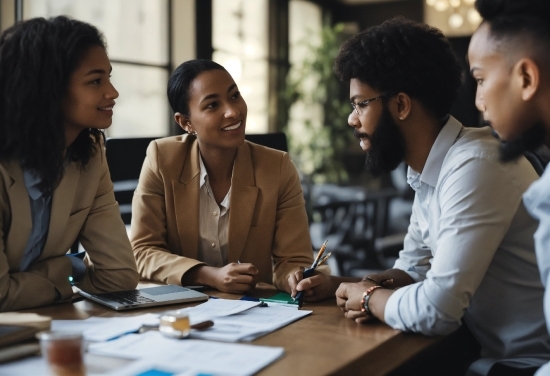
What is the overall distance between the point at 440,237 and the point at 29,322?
89 centimetres

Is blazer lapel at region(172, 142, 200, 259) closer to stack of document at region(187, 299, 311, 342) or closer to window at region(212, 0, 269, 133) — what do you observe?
stack of document at region(187, 299, 311, 342)

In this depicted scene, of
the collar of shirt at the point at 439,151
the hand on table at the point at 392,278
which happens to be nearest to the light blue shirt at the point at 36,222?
the hand on table at the point at 392,278

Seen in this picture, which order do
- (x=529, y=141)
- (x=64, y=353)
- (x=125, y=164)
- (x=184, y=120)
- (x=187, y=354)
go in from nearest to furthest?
1. (x=64, y=353)
2. (x=187, y=354)
3. (x=529, y=141)
4. (x=184, y=120)
5. (x=125, y=164)

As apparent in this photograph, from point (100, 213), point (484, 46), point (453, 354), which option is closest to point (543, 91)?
point (484, 46)

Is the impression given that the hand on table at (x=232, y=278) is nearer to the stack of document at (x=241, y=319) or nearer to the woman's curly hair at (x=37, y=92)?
the stack of document at (x=241, y=319)

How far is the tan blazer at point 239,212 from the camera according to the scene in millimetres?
2176

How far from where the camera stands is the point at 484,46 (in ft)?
4.50

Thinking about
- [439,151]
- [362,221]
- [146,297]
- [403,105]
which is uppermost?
[403,105]

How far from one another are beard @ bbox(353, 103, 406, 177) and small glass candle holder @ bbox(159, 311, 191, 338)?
753mm

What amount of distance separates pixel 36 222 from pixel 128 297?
319mm

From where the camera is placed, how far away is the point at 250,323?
1442 mm

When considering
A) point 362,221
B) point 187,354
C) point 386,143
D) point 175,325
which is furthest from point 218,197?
point 362,221

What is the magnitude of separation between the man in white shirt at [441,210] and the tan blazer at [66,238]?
2.18 ft

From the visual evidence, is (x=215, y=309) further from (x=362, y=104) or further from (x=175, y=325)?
(x=362, y=104)
